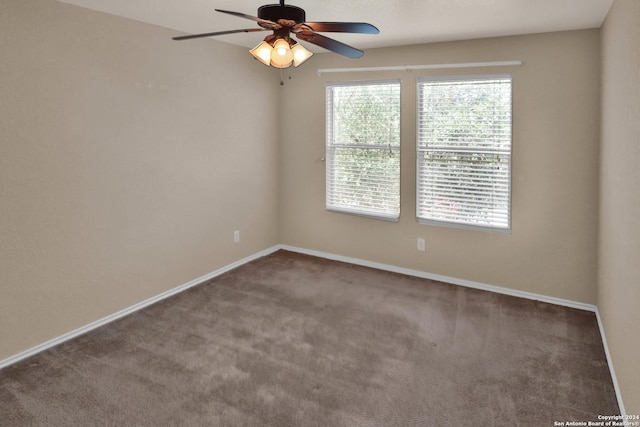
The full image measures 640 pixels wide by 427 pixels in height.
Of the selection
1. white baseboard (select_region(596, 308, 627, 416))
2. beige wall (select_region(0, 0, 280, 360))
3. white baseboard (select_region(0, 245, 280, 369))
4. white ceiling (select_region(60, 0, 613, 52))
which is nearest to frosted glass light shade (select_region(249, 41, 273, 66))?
white ceiling (select_region(60, 0, 613, 52))

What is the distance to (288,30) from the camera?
7.01 ft

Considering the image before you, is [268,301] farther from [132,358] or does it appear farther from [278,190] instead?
[278,190]

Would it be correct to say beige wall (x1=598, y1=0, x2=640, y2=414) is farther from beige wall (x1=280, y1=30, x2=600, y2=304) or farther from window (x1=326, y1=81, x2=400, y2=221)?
window (x1=326, y1=81, x2=400, y2=221)

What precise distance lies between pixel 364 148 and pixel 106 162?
254 centimetres

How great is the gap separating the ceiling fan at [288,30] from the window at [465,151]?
188 cm

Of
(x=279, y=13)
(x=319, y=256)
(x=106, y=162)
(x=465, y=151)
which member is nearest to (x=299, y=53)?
(x=279, y=13)

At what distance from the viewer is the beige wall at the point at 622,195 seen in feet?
6.56

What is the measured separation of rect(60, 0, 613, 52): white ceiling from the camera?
9.20 feet

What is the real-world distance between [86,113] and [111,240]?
973mm

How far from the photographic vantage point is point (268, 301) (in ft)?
12.3

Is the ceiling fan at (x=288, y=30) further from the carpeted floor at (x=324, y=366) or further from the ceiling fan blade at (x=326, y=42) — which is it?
the carpeted floor at (x=324, y=366)

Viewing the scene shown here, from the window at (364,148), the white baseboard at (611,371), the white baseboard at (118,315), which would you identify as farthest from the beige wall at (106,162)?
the white baseboard at (611,371)

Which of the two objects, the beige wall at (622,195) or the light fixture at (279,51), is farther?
the light fixture at (279,51)

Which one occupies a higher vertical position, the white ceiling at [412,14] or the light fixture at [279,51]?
the white ceiling at [412,14]
